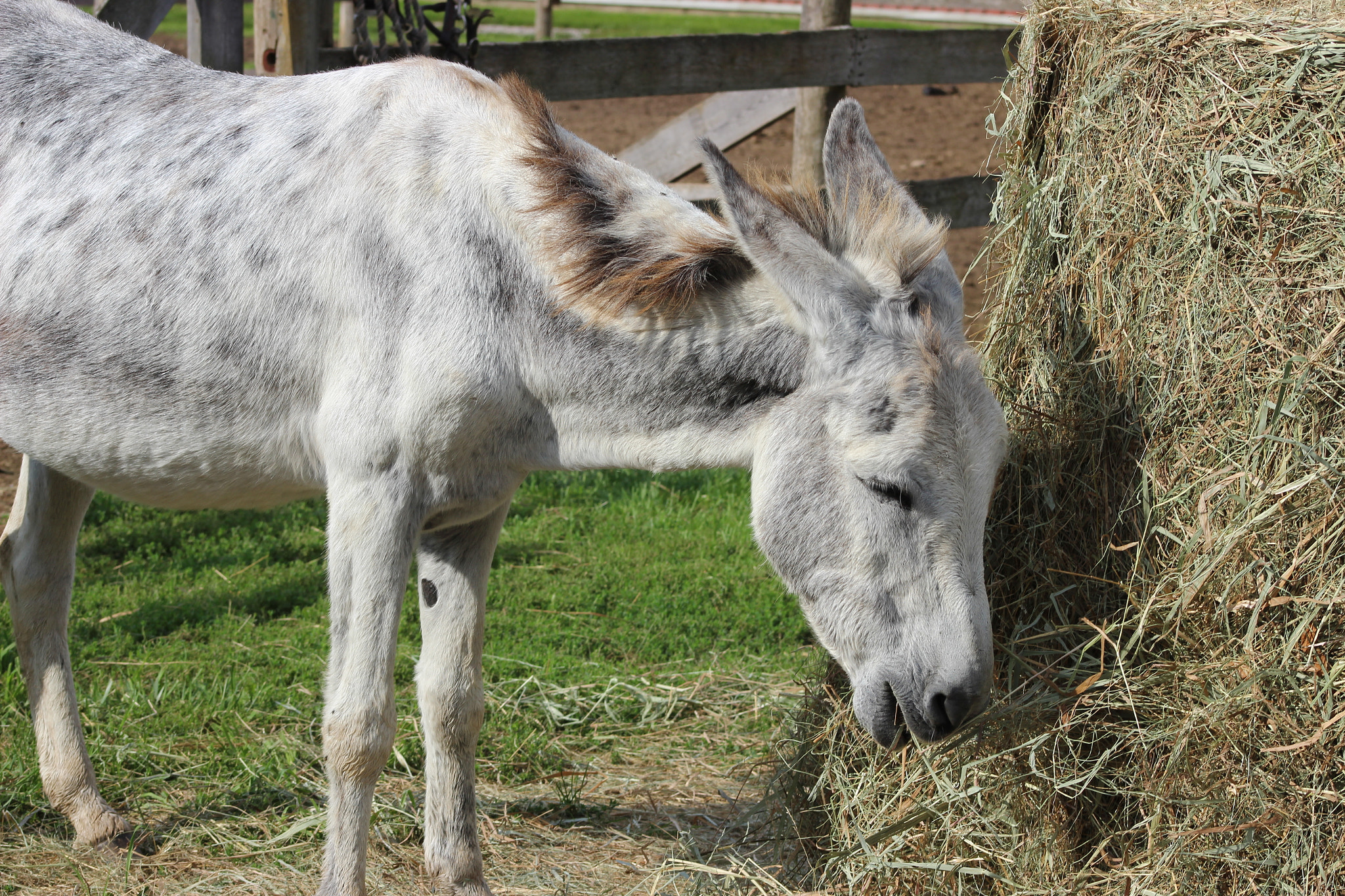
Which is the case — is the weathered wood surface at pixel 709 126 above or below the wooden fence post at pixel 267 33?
below

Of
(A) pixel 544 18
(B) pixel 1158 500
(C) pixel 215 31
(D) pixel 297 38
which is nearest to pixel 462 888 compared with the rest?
(B) pixel 1158 500

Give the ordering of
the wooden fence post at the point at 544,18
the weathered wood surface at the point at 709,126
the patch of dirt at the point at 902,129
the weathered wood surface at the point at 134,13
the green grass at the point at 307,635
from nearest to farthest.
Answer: the green grass at the point at 307,635 → the weathered wood surface at the point at 134,13 → the weathered wood surface at the point at 709,126 → the patch of dirt at the point at 902,129 → the wooden fence post at the point at 544,18

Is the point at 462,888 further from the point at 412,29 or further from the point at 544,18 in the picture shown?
the point at 544,18

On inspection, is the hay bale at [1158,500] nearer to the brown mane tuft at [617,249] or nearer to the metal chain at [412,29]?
the brown mane tuft at [617,249]

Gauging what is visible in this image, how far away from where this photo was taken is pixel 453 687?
3215mm

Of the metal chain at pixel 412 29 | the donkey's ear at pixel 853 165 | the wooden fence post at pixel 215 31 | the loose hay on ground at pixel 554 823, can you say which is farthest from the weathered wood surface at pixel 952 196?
the donkey's ear at pixel 853 165

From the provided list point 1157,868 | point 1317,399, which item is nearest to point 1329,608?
point 1317,399

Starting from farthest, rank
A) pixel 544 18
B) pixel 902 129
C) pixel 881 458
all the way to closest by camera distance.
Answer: pixel 544 18
pixel 902 129
pixel 881 458

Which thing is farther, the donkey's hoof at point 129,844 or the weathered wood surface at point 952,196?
the weathered wood surface at point 952,196

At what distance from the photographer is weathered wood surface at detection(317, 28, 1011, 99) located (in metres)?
5.97

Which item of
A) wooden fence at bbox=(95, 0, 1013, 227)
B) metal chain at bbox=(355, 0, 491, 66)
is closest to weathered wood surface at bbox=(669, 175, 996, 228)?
wooden fence at bbox=(95, 0, 1013, 227)

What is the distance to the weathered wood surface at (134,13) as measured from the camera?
16.0 feet

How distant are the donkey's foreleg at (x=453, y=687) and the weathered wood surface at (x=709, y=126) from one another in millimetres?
4218

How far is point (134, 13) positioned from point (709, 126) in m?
3.23
